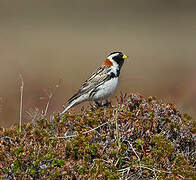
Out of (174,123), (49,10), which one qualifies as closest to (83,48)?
(49,10)

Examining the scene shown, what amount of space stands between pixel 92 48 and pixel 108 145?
1934 centimetres

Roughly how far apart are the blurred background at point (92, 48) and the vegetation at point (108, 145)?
2319mm

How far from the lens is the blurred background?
1377 cm

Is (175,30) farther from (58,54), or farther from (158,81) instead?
(158,81)

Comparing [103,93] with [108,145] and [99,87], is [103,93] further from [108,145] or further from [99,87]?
[108,145]

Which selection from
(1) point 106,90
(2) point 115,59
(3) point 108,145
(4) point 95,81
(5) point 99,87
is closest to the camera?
(3) point 108,145

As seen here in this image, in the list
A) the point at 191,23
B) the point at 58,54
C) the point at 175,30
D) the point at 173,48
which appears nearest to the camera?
the point at 58,54

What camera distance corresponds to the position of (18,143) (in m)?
5.35

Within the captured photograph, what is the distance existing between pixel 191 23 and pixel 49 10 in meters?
12.3

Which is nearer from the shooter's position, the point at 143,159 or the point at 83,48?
the point at 143,159

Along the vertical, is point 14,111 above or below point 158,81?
above

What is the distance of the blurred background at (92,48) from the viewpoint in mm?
13766

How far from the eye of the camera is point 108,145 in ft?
17.3

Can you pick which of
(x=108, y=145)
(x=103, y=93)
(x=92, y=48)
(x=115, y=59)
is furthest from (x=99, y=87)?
(x=92, y=48)
